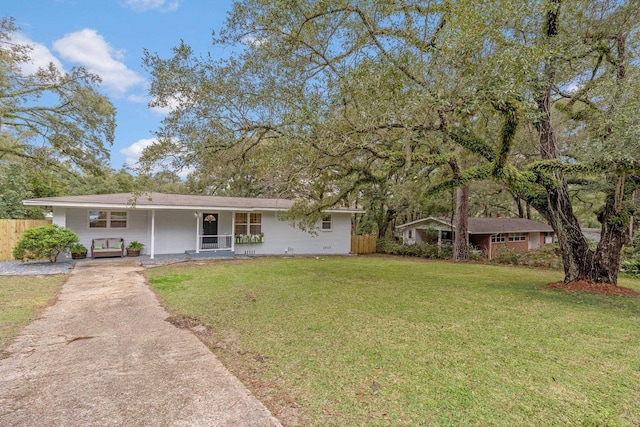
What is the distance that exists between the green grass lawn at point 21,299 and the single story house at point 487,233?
17.7 meters

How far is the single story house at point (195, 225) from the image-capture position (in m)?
12.8

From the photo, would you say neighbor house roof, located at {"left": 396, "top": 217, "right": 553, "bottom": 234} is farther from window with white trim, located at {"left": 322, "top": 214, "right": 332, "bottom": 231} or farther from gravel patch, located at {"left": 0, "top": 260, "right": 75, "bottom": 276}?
gravel patch, located at {"left": 0, "top": 260, "right": 75, "bottom": 276}

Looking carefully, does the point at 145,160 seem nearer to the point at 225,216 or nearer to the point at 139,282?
the point at 139,282

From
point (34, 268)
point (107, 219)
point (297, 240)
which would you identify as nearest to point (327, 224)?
point (297, 240)

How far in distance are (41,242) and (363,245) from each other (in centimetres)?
1505

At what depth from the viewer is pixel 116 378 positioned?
11.1 feet

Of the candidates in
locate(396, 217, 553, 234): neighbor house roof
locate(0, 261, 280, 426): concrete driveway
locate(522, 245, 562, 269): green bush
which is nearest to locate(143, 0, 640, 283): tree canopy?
locate(0, 261, 280, 426): concrete driveway

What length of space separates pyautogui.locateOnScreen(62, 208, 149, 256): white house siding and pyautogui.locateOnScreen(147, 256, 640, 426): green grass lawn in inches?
289

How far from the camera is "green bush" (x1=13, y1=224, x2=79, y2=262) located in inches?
411

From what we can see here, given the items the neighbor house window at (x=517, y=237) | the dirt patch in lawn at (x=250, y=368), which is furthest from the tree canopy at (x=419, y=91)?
the neighbor house window at (x=517, y=237)

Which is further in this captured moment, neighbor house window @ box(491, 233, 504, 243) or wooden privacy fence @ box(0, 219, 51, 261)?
neighbor house window @ box(491, 233, 504, 243)

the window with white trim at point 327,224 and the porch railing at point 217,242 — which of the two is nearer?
the porch railing at point 217,242

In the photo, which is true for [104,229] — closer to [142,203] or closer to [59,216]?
[59,216]

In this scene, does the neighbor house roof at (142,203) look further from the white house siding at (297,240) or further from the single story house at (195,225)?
the white house siding at (297,240)
